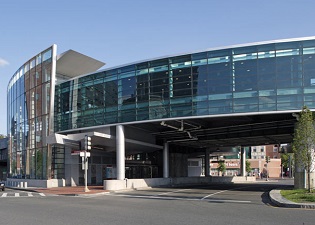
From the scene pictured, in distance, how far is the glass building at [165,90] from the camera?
94.5 feet

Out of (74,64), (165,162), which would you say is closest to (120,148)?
(165,162)

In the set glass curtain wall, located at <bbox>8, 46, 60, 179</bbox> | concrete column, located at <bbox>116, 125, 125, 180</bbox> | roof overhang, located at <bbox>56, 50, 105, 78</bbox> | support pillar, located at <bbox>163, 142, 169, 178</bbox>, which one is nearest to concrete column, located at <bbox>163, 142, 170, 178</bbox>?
support pillar, located at <bbox>163, 142, 169, 178</bbox>

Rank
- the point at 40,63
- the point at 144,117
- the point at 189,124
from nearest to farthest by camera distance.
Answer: the point at 144,117
the point at 189,124
the point at 40,63

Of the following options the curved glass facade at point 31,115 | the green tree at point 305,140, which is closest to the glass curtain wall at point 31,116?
the curved glass facade at point 31,115

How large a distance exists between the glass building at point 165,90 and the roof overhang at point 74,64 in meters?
0.89

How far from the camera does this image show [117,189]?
32281 mm

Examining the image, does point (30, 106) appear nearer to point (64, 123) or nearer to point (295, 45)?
point (64, 123)

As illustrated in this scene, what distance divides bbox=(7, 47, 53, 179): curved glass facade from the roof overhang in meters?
1.56

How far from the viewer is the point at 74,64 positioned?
143 feet

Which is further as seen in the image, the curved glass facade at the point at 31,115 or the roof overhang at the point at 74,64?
the curved glass facade at the point at 31,115

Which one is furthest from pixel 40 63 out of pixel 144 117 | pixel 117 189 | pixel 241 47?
pixel 241 47

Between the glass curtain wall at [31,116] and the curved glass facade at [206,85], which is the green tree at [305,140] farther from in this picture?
the glass curtain wall at [31,116]

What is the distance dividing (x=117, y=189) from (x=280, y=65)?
16.7 meters

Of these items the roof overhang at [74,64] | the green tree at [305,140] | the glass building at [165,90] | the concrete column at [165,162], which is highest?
the roof overhang at [74,64]
